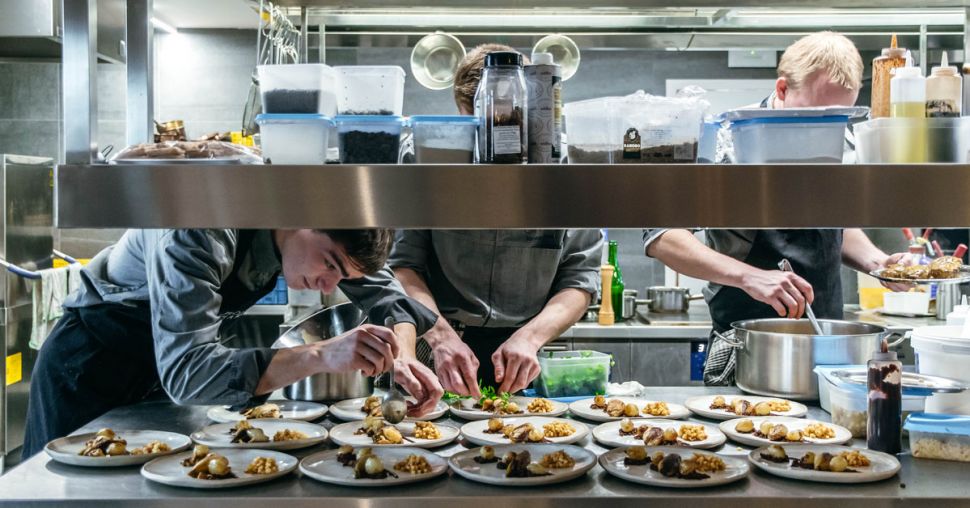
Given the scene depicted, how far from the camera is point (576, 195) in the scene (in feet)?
4.40

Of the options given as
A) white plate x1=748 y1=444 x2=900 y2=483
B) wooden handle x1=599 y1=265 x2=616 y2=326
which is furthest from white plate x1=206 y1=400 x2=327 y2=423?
wooden handle x1=599 y1=265 x2=616 y2=326

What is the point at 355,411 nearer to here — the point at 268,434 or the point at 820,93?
the point at 268,434

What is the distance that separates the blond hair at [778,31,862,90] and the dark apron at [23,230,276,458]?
176 cm

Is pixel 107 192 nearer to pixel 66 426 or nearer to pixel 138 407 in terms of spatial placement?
pixel 138 407

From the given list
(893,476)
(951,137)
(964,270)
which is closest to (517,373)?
(893,476)

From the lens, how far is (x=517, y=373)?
2.23 meters

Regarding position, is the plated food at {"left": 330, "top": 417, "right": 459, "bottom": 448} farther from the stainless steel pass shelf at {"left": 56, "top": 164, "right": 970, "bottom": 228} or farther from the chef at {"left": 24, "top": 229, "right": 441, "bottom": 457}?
the stainless steel pass shelf at {"left": 56, "top": 164, "right": 970, "bottom": 228}

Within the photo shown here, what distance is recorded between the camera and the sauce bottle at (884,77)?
163cm

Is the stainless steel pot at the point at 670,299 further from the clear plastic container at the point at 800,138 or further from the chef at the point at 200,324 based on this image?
the clear plastic container at the point at 800,138

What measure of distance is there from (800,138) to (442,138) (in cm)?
59

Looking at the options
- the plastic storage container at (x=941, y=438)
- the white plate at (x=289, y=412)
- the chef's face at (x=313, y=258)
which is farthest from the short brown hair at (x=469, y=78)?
the plastic storage container at (x=941, y=438)

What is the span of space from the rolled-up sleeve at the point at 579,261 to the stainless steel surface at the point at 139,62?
1.60 metres

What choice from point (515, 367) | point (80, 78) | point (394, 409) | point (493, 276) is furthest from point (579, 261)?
point (80, 78)

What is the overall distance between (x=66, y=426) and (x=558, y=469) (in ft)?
5.12
